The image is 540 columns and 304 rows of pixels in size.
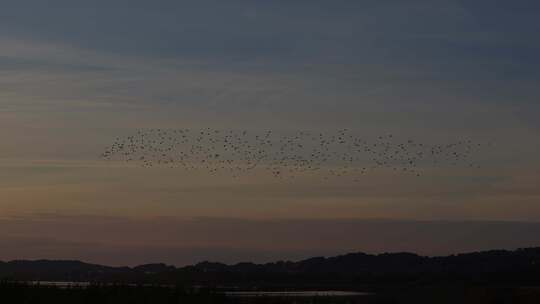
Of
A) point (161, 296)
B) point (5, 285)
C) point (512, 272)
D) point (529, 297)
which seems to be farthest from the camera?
point (512, 272)

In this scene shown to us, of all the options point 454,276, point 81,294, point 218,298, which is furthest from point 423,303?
point 454,276

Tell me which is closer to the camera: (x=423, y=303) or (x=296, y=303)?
(x=296, y=303)

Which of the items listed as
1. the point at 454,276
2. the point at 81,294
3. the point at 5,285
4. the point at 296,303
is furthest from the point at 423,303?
the point at 454,276

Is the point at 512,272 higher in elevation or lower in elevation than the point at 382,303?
higher

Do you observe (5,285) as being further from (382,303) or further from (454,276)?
(454,276)

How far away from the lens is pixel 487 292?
58188 millimetres

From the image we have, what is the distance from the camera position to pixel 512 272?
11375 cm

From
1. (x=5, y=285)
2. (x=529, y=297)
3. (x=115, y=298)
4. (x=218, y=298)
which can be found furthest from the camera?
(x=529, y=297)

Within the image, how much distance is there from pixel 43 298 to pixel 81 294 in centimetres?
270

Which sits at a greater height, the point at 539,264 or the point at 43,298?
the point at 539,264

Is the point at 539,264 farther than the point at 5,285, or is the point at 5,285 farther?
the point at 539,264

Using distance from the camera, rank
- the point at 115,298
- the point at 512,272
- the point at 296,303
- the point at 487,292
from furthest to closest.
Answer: the point at 512,272 → the point at 487,292 → the point at 296,303 → the point at 115,298

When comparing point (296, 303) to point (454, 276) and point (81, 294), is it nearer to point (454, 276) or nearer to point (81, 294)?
point (81, 294)

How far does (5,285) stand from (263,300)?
1403 cm
